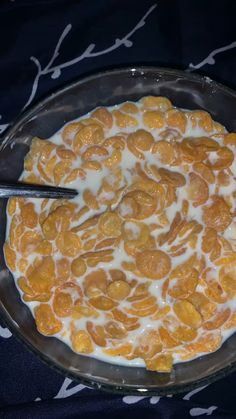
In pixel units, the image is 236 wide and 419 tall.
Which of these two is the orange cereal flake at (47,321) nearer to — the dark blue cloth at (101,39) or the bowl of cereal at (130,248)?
the bowl of cereal at (130,248)

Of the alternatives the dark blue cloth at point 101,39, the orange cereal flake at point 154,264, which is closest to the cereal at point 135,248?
the orange cereal flake at point 154,264

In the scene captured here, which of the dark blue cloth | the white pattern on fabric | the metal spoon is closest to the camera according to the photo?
the metal spoon

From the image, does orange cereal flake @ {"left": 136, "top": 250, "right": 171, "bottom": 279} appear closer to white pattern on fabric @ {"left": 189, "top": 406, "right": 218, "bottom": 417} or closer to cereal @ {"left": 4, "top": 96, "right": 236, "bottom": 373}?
cereal @ {"left": 4, "top": 96, "right": 236, "bottom": 373}

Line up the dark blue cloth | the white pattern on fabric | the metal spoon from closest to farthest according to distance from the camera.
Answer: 1. the metal spoon
2. the white pattern on fabric
3. the dark blue cloth

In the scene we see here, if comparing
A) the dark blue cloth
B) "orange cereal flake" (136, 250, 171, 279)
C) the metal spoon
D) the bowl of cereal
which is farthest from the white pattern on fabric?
the dark blue cloth

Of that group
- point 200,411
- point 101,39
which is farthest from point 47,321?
point 101,39

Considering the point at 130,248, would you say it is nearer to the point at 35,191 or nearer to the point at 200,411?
the point at 35,191

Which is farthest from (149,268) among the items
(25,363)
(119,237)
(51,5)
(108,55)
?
(51,5)
